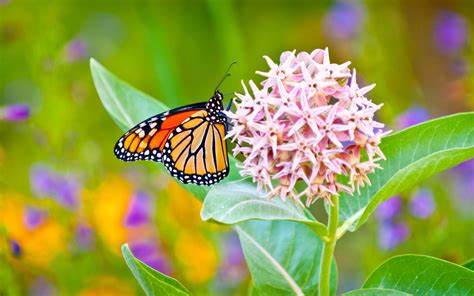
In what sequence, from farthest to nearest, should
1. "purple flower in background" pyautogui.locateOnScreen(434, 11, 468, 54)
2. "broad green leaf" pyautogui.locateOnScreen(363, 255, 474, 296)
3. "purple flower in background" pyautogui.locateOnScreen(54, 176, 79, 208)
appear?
1. "purple flower in background" pyautogui.locateOnScreen(434, 11, 468, 54)
2. "purple flower in background" pyautogui.locateOnScreen(54, 176, 79, 208)
3. "broad green leaf" pyautogui.locateOnScreen(363, 255, 474, 296)

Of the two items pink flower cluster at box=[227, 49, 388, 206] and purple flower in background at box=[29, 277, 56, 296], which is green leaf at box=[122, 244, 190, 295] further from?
purple flower in background at box=[29, 277, 56, 296]

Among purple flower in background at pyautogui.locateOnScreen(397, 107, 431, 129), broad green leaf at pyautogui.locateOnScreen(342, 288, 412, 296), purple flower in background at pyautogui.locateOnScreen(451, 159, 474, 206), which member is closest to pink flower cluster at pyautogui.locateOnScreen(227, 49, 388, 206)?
broad green leaf at pyautogui.locateOnScreen(342, 288, 412, 296)

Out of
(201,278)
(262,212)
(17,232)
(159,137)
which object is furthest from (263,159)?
(17,232)

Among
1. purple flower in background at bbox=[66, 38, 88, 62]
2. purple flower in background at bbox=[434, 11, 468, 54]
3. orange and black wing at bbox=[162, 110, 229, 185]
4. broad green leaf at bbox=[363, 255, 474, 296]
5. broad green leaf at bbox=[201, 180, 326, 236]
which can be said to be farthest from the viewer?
purple flower in background at bbox=[434, 11, 468, 54]

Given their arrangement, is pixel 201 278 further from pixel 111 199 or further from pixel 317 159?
pixel 317 159

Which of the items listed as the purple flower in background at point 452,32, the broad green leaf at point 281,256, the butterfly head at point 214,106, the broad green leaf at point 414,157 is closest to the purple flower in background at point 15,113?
the butterfly head at point 214,106
